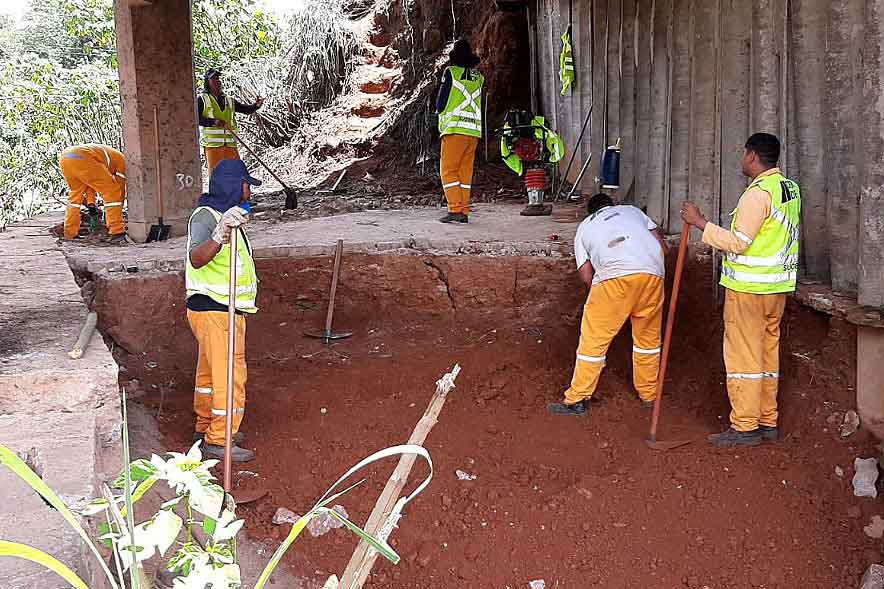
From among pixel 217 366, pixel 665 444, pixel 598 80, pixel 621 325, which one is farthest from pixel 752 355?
pixel 598 80

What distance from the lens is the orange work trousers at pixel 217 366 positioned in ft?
14.3

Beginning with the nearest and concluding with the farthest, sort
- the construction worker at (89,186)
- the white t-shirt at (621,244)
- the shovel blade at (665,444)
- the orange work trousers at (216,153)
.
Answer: the shovel blade at (665,444), the white t-shirt at (621,244), the construction worker at (89,186), the orange work trousers at (216,153)

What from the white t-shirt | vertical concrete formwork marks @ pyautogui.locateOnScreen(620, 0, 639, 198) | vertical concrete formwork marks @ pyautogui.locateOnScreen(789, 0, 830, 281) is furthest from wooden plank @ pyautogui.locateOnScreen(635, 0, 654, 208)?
vertical concrete formwork marks @ pyautogui.locateOnScreen(789, 0, 830, 281)

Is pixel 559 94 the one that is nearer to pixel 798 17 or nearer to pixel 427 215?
pixel 427 215

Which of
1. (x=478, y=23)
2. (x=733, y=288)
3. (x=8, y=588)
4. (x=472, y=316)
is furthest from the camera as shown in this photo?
(x=478, y=23)

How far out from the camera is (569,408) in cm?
519

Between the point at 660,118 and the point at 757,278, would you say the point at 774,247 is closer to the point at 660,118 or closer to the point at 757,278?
the point at 757,278

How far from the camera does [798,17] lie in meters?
4.46

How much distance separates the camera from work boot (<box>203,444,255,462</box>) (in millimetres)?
4492

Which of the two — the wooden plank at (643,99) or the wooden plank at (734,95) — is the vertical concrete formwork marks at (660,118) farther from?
the wooden plank at (734,95)

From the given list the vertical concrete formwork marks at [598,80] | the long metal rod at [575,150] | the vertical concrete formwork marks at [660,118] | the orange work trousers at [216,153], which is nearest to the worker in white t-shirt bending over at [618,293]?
Result: the vertical concrete formwork marks at [660,118]

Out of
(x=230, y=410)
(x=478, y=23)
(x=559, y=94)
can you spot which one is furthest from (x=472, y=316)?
(x=478, y=23)

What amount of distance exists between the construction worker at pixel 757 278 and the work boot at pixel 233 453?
8.69ft

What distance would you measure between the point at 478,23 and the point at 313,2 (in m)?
3.35
